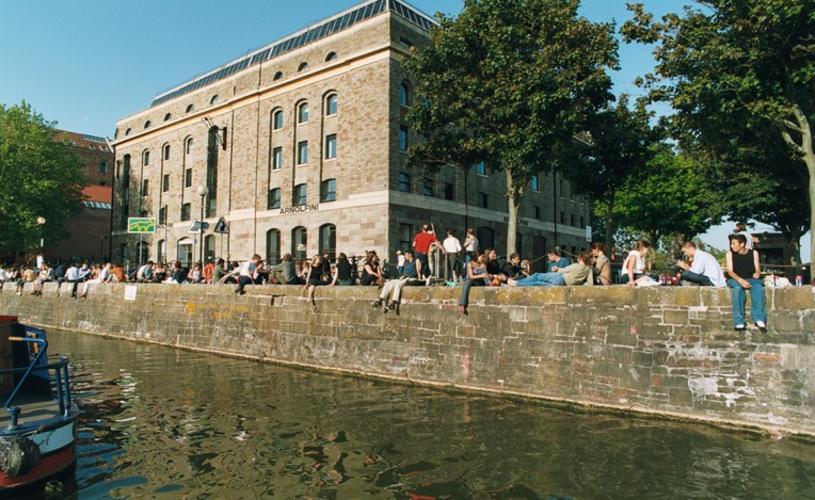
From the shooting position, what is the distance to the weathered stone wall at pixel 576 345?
8.48 m

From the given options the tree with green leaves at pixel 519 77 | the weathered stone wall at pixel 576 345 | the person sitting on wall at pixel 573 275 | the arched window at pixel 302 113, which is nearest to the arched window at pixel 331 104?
the arched window at pixel 302 113

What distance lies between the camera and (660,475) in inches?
257

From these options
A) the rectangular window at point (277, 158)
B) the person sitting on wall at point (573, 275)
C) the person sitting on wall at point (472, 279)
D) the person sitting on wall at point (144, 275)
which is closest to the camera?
the person sitting on wall at point (573, 275)

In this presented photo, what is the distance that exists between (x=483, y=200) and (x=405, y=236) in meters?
7.63

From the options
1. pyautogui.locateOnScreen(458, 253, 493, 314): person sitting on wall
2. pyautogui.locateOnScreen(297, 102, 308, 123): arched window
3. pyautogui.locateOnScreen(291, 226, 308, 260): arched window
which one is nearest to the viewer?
pyautogui.locateOnScreen(458, 253, 493, 314): person sitting on wall

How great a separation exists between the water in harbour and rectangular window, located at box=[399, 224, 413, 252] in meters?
16.2

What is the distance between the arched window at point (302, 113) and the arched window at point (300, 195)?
12.8 ft

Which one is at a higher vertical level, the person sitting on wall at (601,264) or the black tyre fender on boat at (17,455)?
the person sitting on wall at (601,264)

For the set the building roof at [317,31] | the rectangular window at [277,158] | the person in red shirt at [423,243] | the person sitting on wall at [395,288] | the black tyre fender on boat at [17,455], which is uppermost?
the building roof at [317,31]

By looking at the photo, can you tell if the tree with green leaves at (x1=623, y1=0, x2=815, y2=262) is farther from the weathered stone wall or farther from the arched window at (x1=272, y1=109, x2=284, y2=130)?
the arched window at (x1=272, y1=109, x2=284, y2=130)

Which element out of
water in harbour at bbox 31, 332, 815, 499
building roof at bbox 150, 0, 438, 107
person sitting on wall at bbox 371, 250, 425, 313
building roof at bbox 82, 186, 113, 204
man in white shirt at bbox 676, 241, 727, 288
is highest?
building roof at bbox 150, 0, 438, 107

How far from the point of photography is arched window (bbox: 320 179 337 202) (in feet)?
95.7

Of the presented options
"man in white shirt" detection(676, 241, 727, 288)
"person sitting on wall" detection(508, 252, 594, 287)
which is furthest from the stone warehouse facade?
"man in white shirt" detection(676, 241, 727, 288)

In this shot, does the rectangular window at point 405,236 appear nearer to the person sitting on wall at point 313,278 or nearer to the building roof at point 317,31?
the building roof at point 317,31
